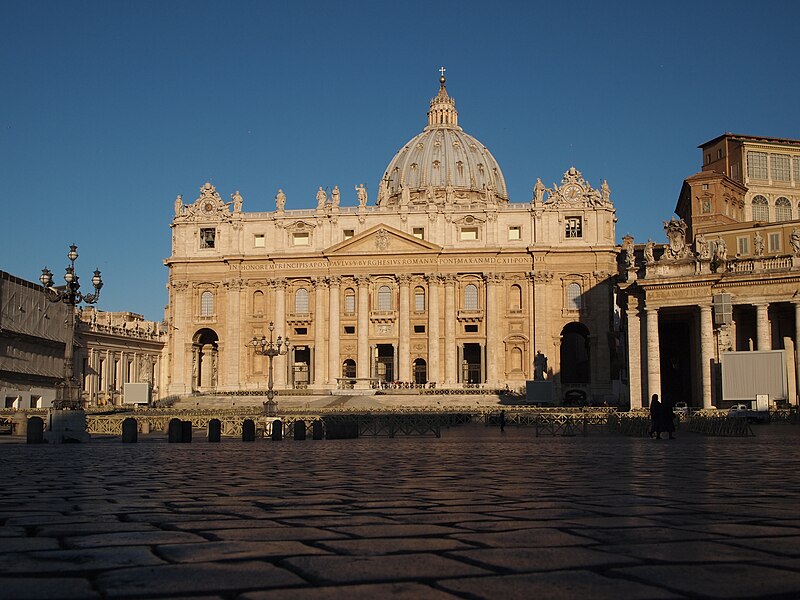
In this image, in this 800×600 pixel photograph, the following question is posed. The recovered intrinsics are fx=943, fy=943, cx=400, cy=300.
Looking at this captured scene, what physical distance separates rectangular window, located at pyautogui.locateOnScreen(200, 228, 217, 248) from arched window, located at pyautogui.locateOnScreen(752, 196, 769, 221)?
44832mm

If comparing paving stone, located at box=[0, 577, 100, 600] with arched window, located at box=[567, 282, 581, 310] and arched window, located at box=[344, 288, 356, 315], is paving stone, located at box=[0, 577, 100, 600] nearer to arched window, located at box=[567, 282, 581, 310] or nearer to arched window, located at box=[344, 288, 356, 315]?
arched window, located at box=[567, 282, 581, 310]

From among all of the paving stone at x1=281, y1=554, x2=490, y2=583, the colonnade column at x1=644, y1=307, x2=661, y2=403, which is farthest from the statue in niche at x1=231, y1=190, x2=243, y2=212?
the paving stone at x1=281, y1=554, x2=490, y2=583

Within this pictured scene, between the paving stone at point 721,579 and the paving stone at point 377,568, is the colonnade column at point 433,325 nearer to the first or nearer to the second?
the paving stone at point 377,568

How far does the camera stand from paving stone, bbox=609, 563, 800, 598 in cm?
342

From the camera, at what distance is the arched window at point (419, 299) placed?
79.9 metres

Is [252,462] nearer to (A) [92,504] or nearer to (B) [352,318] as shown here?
(A) [92,504]

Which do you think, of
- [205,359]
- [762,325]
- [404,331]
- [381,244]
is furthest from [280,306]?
[762,325]

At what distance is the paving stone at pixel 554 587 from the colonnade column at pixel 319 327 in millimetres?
75954

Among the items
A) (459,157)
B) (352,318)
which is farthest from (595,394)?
(459,157)

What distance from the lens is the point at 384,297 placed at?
8056 cm

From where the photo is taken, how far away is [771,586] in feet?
11.6

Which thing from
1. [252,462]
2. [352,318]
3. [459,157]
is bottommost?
[252,462]

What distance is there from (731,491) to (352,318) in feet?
239

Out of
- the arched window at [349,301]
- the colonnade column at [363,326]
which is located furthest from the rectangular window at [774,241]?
the arched window at [349,301]
